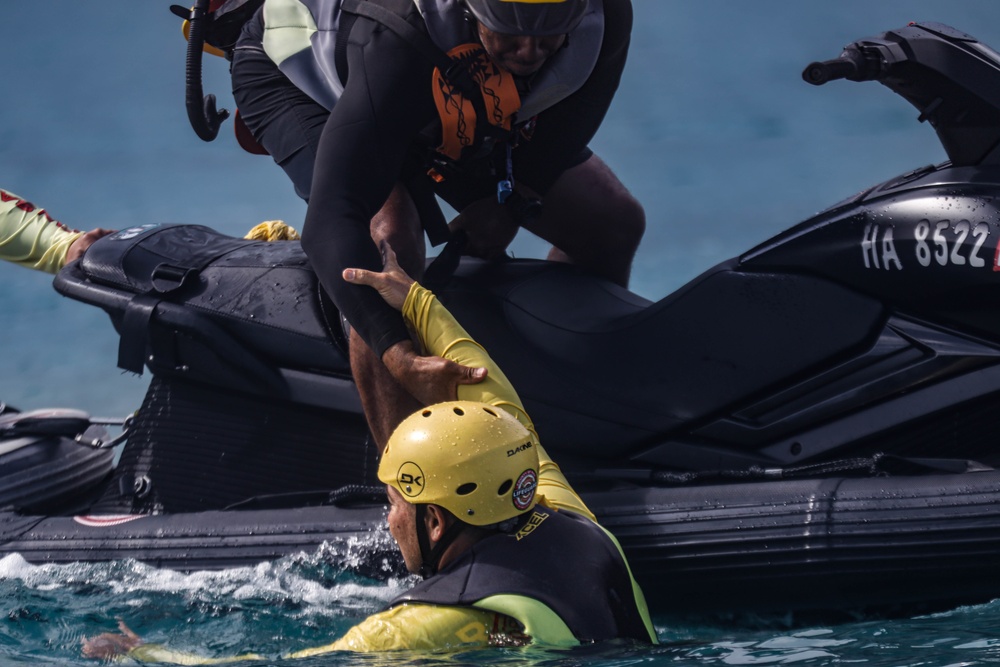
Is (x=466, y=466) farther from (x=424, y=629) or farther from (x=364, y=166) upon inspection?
(x=364, y=166)

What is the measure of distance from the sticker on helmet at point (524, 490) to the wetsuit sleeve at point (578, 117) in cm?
118

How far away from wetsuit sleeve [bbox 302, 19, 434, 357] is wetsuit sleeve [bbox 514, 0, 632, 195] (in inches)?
16.8

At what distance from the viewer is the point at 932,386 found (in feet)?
8.89

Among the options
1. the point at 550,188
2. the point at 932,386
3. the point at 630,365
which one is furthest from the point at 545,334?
the point at 932,386

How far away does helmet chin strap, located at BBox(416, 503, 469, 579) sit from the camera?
2.38m

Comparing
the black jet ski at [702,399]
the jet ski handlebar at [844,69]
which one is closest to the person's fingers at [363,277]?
the black jet ski at [702,399]

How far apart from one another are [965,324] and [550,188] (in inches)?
46.8

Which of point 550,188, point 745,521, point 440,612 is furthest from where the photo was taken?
point 550,188

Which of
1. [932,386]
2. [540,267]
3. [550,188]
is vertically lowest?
[932,386]

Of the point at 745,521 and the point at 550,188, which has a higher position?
the point at 550,188

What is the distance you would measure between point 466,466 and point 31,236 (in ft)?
7.13

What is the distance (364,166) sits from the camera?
2883 millimetres

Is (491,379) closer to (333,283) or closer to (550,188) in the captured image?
(333,283)

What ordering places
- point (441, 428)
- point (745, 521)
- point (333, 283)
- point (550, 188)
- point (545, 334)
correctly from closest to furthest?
point (441, 428), point (745, 521), point (333, 283), point (545, 334), point (550, 188)
